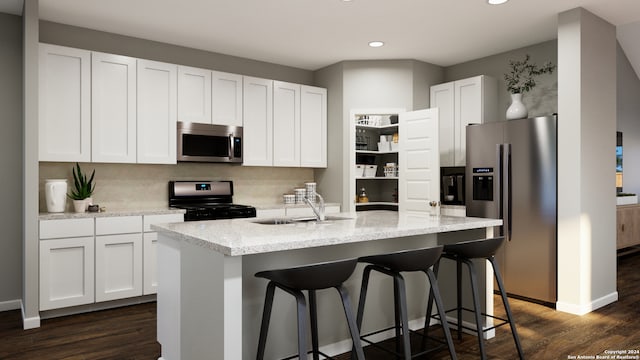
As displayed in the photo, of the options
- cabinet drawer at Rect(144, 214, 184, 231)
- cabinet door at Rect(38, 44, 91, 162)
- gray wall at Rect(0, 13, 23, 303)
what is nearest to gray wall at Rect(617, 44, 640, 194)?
cabinet drawer at Rect(144, 214, 184, 231)

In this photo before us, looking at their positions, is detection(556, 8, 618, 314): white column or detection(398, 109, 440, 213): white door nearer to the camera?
A: detection(556, 8, 618, 314): white column

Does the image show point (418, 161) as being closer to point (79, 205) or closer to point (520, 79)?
point (520, 79)

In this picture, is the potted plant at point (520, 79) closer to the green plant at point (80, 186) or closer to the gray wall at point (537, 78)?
the gray wall at point (537, 78)

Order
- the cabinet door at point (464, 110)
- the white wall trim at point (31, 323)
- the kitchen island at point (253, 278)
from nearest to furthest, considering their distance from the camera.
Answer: the kitchen island at point (253, 278), the white wall trim at point (31, 323), the cabinet door at point (464, 110)

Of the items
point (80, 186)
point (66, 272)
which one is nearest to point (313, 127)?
point (80, 186)

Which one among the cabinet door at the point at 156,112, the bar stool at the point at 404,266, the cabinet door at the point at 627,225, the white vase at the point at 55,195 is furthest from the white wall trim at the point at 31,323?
the cabinet door at the point at 627,225

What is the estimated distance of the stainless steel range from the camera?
14.3ft

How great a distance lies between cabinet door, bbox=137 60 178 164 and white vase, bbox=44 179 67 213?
0.70m

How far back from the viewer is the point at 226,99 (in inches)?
188

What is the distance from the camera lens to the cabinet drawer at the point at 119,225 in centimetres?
379

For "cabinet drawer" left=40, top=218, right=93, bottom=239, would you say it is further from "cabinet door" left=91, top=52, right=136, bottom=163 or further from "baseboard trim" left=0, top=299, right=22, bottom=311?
"baseboard trim" left=0, top=299, right=22, bottom=311

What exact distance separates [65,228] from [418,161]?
3.51 m

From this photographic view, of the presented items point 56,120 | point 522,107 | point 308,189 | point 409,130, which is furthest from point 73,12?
point 522,107

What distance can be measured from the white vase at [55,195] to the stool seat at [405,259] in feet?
9.38
